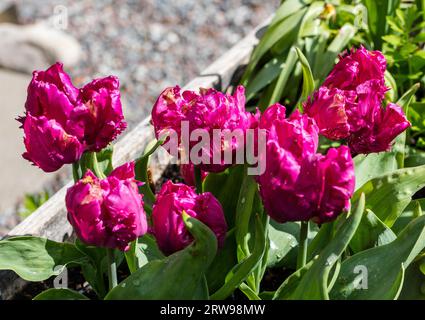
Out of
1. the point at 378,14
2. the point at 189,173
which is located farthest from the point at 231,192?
the point at 378,14

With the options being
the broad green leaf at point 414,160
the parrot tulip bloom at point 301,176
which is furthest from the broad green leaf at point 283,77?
the parrot tulip bloom at point 301,176

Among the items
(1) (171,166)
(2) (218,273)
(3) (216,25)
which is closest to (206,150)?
(2) (218,273)

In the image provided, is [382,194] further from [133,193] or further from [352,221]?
[133,193]

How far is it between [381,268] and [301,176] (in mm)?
245

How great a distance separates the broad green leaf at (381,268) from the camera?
3.64ft

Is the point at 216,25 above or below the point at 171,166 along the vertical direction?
below

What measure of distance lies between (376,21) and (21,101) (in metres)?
2.17

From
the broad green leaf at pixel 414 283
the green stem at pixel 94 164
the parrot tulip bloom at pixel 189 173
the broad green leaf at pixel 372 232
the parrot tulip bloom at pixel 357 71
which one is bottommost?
the broad green leaf at pixel 414 283

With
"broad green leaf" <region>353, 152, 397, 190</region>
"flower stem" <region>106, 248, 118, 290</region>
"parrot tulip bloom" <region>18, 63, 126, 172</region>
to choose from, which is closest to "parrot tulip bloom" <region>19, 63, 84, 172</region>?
"parrot tulip bloom" <region>18, 63, 126, 172</region>

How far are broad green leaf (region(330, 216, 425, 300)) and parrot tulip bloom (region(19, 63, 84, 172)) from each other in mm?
432

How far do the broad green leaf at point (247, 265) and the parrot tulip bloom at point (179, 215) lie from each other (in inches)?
2.1

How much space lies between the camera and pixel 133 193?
104 cm

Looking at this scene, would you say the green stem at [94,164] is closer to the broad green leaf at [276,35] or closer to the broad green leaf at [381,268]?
the broad green leaf at [381,268]

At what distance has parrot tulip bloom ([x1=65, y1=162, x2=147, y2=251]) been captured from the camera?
40.4 inches
